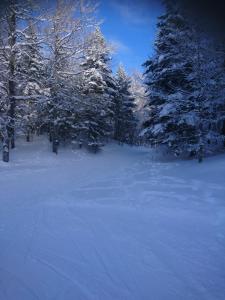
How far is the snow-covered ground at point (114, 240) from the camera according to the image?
4590 mm

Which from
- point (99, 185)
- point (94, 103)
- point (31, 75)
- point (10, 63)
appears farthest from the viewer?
point (94, 103)

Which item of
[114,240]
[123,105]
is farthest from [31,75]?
[123,105]

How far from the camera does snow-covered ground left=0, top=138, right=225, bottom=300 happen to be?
4.59 meters

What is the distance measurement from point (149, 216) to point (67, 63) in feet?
52.0

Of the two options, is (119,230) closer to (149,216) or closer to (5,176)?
(149,216)

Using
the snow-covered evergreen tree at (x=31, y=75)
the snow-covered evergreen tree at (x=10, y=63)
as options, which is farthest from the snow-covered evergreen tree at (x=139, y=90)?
the snow-covered evergreen tree at (x=10, y=63)

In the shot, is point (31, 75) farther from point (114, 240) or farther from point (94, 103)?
A: point (114, 240)

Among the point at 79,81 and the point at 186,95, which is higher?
the point at 79,81

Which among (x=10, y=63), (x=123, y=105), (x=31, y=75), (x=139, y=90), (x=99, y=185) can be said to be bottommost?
(x=99, y=185)

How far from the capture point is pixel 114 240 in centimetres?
672

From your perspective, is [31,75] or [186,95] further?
[31,75]

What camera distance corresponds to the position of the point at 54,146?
2589 centimetres

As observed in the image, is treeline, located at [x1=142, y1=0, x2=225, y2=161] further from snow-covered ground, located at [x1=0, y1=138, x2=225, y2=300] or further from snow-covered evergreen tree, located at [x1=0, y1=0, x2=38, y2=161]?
snow-covered evergreen tree, located at [x1=0, y1=0, x2=38, y2=161]

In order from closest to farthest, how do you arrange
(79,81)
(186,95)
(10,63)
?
(10,63), (186,95), (79,81)
